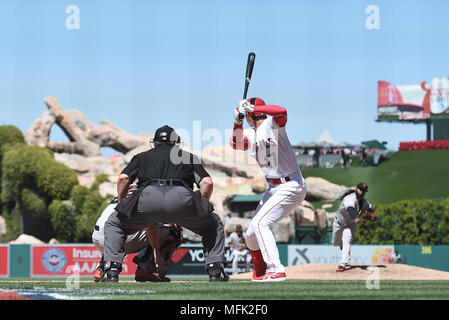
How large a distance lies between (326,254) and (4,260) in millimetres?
12196

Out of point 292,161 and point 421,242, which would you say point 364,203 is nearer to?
point 292,161

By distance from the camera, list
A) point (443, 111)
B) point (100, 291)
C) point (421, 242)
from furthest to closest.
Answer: point (443, 111) → point (421, 242) → point (100, 291)

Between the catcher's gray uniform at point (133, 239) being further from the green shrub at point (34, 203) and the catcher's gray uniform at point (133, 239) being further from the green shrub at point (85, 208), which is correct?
the green shrub at point (34, 203)

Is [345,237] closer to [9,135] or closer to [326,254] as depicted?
[326,254]

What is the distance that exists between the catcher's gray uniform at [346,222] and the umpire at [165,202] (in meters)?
7.03

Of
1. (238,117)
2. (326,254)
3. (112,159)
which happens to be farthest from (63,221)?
(238,117)

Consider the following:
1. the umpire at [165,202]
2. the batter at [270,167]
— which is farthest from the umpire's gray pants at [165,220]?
the batter at [270,167]

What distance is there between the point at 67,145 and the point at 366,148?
3310 centimetres

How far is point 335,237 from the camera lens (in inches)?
623

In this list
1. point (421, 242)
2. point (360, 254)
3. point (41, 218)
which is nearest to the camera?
point (360, 254)

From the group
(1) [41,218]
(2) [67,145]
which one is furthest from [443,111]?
(1) [41,218]

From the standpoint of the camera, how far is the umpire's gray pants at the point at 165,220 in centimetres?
790

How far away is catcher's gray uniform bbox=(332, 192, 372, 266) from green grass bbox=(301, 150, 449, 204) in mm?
52666

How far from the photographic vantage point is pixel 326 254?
28.4m
